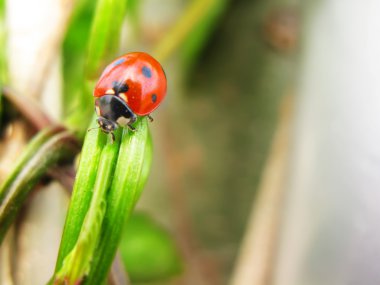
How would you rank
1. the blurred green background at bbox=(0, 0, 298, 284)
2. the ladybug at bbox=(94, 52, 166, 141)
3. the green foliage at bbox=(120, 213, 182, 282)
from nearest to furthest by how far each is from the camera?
the ladybug at bbox=(94, 52, 166, 141) → the green foliage at bbox=(120, 213, 182, 282) → the blurred green background at bbox=(0, 0, 298, 284)

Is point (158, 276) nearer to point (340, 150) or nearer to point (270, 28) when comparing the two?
point (340, 150)

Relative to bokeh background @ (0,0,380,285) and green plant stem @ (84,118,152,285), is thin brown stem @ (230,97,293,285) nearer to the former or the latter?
bokeh background @ (0,0,380,285)

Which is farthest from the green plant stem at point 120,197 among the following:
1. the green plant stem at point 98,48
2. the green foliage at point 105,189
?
the green plant stem at point 98,48

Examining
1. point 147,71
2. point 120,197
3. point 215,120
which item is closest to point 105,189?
point 120,197

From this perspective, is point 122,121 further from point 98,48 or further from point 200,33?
point 200,33

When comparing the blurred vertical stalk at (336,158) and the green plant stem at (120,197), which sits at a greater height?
the blurred vertical stalk at (336,158)

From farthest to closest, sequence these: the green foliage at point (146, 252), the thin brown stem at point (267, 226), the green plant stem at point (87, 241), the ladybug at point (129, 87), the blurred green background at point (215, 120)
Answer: the blurred green background at point (215, 120), the green foliage at point (146, 252), the thin brown stem at point (267, 226), the ladybug at point (129, 87), the green plant stem at point (87, 241)

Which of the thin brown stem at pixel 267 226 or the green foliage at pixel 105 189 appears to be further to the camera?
the thin brown stem at pixel 267 226

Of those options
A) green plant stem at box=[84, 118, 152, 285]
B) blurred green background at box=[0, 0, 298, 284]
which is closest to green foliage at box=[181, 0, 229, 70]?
blurred green background at box=[0, 0, 298, 284]

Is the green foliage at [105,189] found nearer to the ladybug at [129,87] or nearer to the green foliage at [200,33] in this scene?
the ladybug at [129,87]
